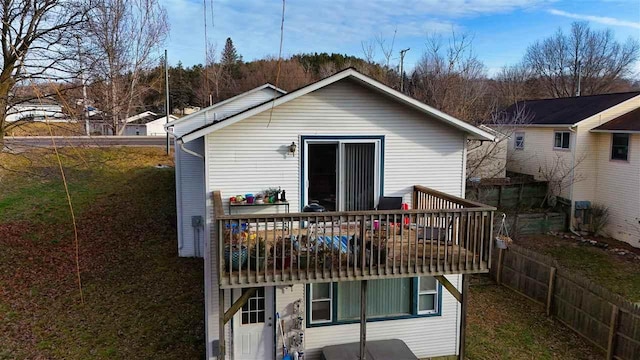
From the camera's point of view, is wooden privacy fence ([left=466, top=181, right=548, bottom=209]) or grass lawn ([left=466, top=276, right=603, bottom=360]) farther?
wooden privacy fence ([left=466, top=181, right=548, bottom=209])

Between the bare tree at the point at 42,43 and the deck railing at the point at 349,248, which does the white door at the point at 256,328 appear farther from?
the bare tree at the point at 42,43

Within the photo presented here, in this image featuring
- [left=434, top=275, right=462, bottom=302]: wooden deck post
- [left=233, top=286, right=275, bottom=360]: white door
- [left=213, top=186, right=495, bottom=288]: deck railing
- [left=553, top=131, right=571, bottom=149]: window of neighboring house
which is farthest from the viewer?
[left=553, top=131, right=571, bottom=149]: window of neighboring house

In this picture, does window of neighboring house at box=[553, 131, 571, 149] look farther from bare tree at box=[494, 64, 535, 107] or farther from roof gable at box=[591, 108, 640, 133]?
bare tree at box=[494, 64, 535, 107]

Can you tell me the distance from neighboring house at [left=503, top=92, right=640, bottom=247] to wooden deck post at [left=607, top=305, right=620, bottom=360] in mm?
10085

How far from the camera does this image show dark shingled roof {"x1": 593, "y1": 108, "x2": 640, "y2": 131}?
1705 cm

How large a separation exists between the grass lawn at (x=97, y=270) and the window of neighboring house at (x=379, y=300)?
2.92 m

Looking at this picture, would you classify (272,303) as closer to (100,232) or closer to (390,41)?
(100,232)

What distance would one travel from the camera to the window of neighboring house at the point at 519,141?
926 inches

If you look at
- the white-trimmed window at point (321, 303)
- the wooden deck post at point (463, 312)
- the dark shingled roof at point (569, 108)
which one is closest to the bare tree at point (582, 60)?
the dark shingled roof at point (569, 108)

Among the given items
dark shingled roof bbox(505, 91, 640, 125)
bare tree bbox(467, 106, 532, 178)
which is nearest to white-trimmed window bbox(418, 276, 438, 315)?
bare tree bbox(467, 106, 532, 178)

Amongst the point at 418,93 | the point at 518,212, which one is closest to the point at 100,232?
the point at 518,212

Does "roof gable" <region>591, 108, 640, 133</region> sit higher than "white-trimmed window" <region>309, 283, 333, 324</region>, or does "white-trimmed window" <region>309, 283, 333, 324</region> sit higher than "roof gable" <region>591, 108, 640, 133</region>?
"roof gable" <region>591, 108, 640, 133</region>

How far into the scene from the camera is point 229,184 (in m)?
8.50

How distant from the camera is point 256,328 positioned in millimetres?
8844
